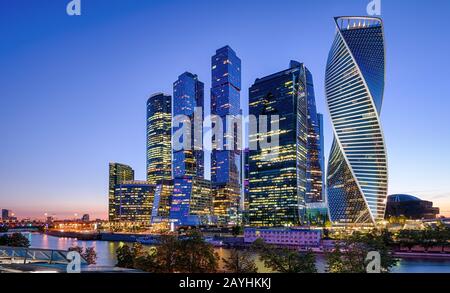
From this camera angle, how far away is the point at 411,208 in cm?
7050

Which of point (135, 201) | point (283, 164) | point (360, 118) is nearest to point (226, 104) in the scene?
point (135, 201)

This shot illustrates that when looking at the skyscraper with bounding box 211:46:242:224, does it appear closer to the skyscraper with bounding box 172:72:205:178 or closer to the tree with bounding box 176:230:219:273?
the skyscraper with bounding box 172:72:205:178

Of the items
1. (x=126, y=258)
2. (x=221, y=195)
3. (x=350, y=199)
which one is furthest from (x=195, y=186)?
(x=126, y=258)

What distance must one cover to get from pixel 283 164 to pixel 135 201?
52181 mm

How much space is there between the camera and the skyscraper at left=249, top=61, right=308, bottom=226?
64.6 m

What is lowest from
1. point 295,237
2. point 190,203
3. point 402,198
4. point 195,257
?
point 295,237

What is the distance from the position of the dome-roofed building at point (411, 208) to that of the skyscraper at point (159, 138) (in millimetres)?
63440

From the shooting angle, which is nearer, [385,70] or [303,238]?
[303,238]

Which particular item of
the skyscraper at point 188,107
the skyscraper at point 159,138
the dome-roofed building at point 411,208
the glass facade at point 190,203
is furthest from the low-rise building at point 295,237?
the skyscraper at point 159,138

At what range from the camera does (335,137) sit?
163ft

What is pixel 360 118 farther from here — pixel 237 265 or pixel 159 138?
pixel 159 138

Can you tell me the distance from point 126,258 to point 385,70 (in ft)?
147
